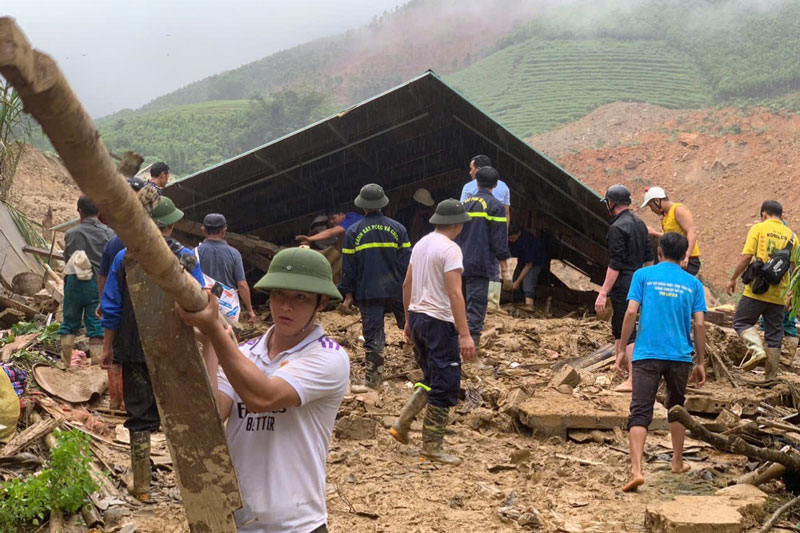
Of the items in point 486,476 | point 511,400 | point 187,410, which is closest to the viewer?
point 187,410

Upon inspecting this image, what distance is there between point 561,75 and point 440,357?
6093 centimetres

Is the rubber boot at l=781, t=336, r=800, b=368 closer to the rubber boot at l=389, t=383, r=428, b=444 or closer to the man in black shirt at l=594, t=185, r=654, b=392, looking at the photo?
the man in black shirt at l=594, t=185, r=654, b=392

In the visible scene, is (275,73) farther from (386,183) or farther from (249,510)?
(249,510)

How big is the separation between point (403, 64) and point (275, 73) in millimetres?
18273

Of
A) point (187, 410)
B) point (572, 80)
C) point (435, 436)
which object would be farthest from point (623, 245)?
point (572, 80)

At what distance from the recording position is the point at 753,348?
29.9 ft

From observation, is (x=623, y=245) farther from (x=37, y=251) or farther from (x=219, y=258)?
(x=37, y=251)

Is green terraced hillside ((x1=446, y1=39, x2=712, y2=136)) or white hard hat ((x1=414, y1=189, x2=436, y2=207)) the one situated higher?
green terraced hillside ((x1=446, y1=39, x2=712, y2=136))

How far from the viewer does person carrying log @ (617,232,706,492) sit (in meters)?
5.80

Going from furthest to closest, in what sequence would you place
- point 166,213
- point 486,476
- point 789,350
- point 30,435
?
1. point 789,350
2. point 486,476
3. point 30,435
4. point 166,213

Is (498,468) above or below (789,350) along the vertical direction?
above

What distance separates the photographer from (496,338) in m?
10.3

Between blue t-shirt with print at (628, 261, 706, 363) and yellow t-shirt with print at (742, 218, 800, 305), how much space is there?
10.8 ft

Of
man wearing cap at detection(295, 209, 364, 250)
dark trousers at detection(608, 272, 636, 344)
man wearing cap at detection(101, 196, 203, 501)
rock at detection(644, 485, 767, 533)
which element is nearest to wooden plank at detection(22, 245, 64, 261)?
man wearing cap at detection(295, 209, 364, 250)
